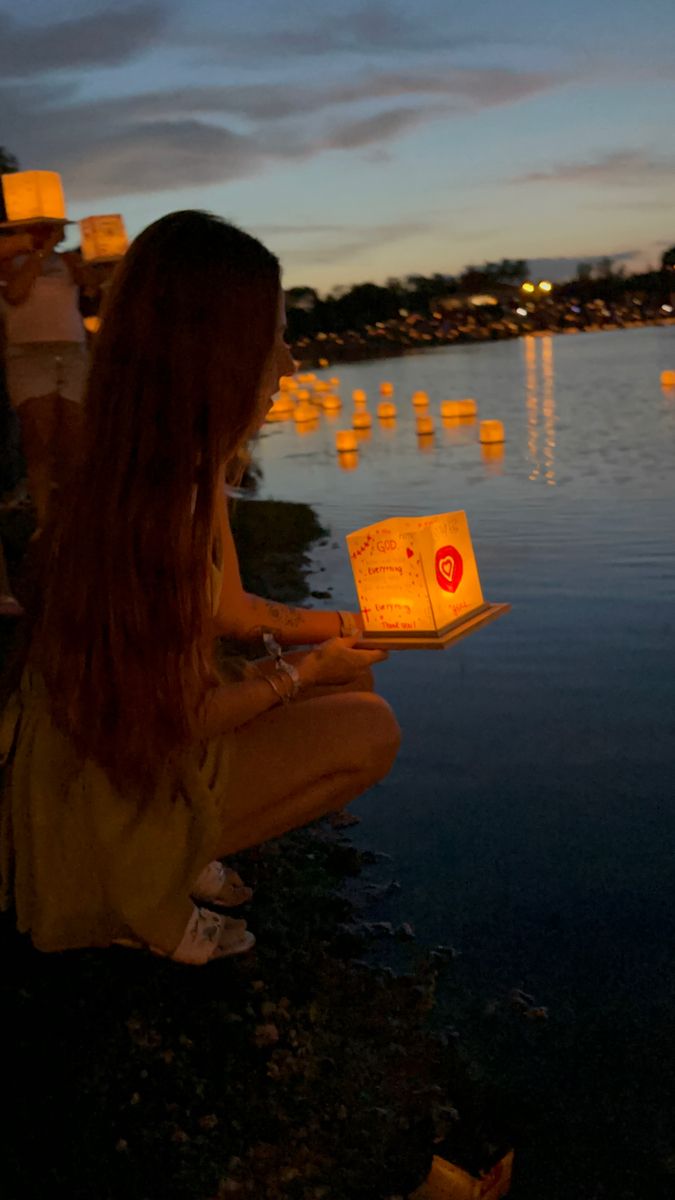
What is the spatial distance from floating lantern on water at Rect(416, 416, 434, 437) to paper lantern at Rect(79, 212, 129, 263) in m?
6.01

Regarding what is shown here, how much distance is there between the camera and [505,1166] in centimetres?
160

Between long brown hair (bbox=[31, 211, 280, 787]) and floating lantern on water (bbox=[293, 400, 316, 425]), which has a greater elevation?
long brown hair (bbox=[31, 211, 280, 787])

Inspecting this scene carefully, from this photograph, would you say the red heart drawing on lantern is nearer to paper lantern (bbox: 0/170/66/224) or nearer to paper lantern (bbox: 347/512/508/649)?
paper lantern (bbox: 347/512/508/649)

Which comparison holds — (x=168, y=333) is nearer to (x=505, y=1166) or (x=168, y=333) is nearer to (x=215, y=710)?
(x=215, y=710)

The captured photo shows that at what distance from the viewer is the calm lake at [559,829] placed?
6.03ft

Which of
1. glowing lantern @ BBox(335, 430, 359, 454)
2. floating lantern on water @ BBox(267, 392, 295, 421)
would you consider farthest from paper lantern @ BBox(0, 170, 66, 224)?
floating lantern on water @ BBox(267, 392, 295, 421)

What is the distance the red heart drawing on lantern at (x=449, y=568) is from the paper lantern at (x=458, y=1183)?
3.55 feet

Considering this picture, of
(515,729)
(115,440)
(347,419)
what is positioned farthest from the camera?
(347,419)

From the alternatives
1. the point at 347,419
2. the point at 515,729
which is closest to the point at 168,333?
the point at 515,729

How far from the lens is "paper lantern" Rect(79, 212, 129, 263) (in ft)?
24.8

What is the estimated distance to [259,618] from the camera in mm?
2342

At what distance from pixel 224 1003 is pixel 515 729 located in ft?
5.25

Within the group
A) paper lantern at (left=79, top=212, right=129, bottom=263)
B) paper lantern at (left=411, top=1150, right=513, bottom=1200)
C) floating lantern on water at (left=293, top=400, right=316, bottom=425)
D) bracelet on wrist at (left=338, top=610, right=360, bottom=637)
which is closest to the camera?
paper lantern at (left=411, top=1150, right=513, bottom=1200)

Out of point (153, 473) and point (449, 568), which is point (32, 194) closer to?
point (449, 568)
